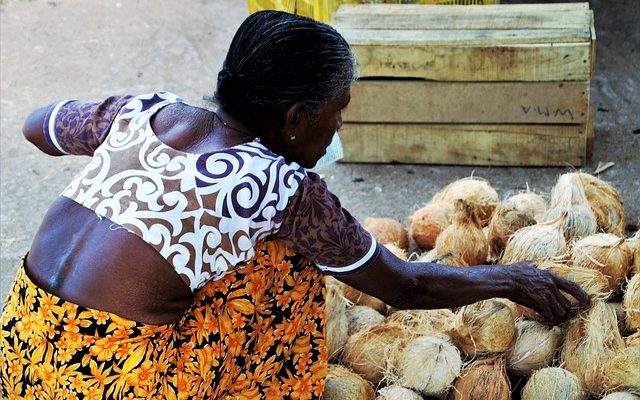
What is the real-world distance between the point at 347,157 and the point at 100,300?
233cm

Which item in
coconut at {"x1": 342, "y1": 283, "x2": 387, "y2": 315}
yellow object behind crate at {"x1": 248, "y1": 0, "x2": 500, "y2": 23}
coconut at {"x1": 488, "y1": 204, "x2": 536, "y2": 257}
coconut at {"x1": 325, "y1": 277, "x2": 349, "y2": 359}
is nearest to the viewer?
coconut at {"x1": 325, "y1": 277, "x2": 349, "y2": 359}

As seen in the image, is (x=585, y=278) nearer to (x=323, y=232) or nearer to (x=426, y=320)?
(x=426, y=320)

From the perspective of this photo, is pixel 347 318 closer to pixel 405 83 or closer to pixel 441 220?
pixel 441 220

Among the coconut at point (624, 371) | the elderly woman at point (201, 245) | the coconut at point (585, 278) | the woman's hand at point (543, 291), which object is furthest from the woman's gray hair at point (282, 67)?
the coconut at point (624, 371)

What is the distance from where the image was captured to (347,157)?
4152mm

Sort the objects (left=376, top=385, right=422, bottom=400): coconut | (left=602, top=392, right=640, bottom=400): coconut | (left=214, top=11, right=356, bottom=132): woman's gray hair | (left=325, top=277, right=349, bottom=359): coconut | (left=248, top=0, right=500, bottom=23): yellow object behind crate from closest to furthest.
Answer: (left=214, top=11, right=356, bottom=132): woman's gray hair → (left=602, top=392, right=640, bottom=400): coconut → (left=376, top=385, right=422, bottom=400): coconut → (left=325, top=277, right=349, bottom=359): coconut → (left=248, top=0, right=500, bottom=23): yellow object behind crate

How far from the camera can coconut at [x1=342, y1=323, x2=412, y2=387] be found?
2602 mm

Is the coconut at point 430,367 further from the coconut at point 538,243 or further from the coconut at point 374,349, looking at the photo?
the coconut at point 538,243

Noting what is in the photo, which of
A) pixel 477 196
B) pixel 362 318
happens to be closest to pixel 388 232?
pixel 477 196

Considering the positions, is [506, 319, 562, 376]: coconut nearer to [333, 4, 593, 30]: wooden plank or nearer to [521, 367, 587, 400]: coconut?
[521, 367, 587, 400]: coconut

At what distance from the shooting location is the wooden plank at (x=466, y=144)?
3910 mm

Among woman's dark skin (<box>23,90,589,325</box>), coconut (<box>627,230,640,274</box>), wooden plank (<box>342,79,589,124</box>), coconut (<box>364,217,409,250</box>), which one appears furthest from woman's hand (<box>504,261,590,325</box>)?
wooden plank (<box>342,79,589,124</box>)

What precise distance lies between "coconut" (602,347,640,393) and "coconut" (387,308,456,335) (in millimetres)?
470

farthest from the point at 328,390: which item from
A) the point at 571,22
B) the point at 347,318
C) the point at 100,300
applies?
the point at 571,22
